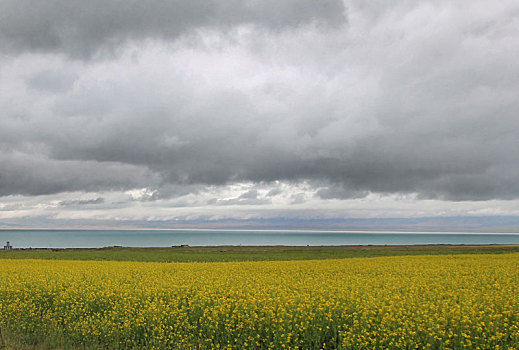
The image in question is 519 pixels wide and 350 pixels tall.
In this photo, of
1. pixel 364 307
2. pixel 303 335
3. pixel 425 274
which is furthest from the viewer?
pixel 425 274

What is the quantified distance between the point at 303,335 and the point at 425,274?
42.7 ft

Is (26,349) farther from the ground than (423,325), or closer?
closer

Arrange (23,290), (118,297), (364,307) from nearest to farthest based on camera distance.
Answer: (364,307) < (118,297) < (23,290)

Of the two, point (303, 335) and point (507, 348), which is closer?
point (507, 348)

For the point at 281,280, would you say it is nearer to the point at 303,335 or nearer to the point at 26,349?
the point at 303,335

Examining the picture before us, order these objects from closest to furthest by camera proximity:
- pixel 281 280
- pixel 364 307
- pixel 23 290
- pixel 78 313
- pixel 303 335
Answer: pixel 303 335 → pixel 364 307 → pixel 78 313 → pixel 23 290 → pixel 281 280

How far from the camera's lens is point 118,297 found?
14.0 metres

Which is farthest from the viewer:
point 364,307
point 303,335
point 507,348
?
point 364,307

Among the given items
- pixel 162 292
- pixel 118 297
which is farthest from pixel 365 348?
pixel 118 297

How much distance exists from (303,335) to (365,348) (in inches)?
64.8

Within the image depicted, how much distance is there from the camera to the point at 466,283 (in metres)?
16.3

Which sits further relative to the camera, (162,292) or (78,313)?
(162,292)

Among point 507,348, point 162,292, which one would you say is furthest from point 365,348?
point 162,292

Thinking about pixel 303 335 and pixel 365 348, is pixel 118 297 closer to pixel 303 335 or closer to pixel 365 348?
pixel 303 335
